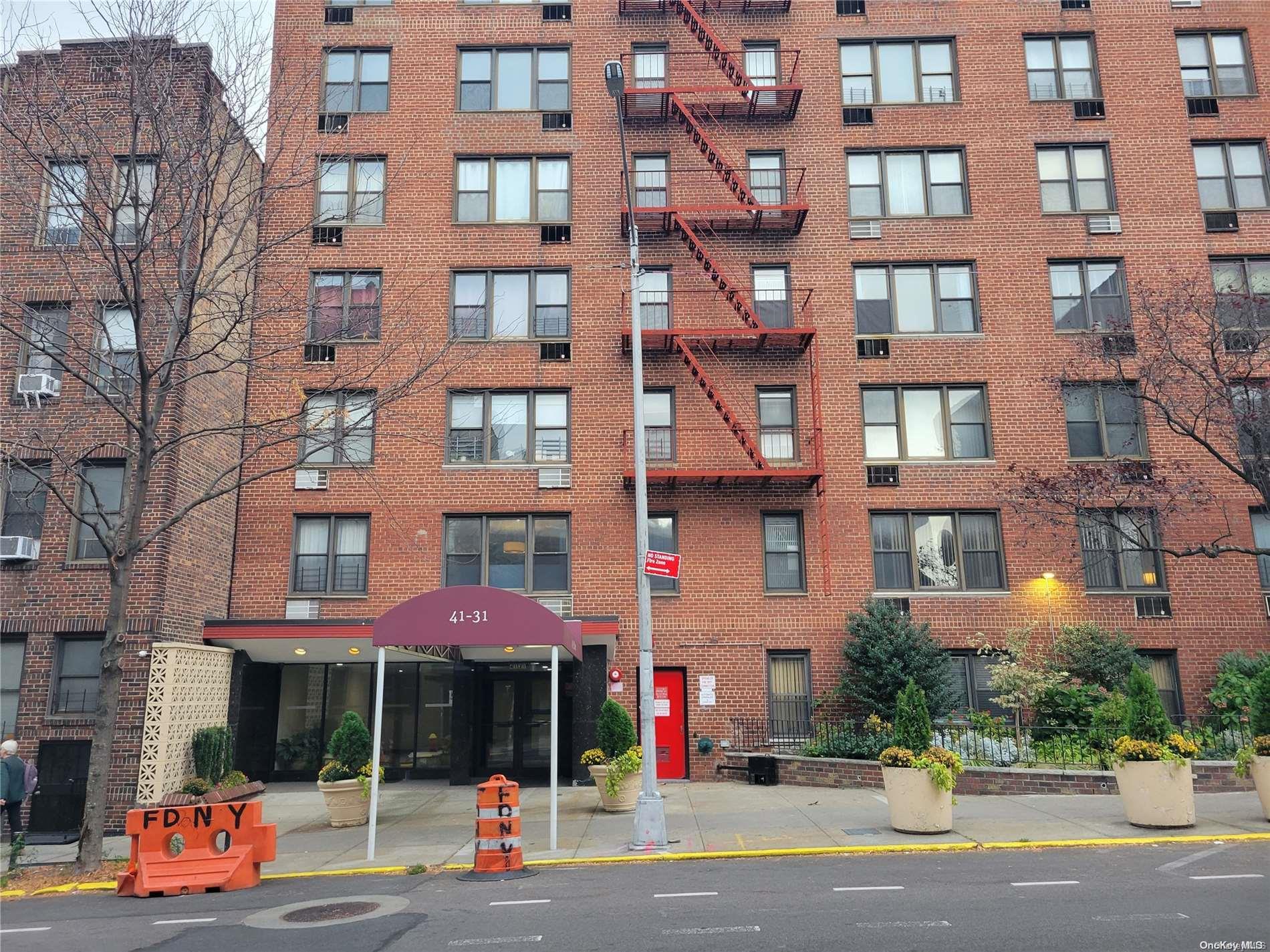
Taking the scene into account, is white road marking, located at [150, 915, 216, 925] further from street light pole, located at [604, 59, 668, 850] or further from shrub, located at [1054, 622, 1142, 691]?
shrub, located at [1054, 622, 1142, 691]

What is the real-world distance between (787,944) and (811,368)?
52.9 ft

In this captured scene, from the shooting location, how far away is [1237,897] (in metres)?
9.01

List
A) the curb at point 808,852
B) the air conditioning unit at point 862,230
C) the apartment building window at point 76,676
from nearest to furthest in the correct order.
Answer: the curb at point 808,852
the apartment building window at point 76,676
the air conditioning unit at point 862,230

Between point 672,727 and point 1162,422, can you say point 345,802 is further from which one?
point 1162,422

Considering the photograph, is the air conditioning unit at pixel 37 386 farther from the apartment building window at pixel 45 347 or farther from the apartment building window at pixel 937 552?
the apartment building window at pixel 937 552

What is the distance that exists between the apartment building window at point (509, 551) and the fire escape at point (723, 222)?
237 cm

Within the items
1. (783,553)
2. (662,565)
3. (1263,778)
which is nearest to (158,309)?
(662,565)

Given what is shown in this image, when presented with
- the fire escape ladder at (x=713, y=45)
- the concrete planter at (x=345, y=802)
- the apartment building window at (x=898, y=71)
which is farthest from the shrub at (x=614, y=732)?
the apartment building window at (x=898, y=71)

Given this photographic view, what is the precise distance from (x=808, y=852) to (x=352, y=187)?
19118 mm

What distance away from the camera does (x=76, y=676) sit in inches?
723

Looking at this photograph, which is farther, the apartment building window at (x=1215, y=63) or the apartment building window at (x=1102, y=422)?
the apartment building window at (x=1215, y=63)

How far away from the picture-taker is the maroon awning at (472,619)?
13172 mm

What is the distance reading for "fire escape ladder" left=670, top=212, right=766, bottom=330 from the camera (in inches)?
873

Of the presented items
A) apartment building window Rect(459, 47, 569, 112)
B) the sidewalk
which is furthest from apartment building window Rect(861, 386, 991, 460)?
apartment building window Rect(459, 47, 569, 112)
